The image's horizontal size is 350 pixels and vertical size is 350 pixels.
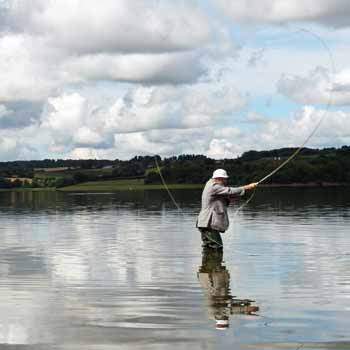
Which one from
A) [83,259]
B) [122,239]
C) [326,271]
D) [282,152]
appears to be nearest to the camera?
[326,271]

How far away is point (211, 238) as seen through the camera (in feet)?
54.9

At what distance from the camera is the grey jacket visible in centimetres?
1659

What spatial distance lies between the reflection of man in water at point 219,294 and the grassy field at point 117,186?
8415 centimetres

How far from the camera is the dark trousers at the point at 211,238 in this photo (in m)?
16.7

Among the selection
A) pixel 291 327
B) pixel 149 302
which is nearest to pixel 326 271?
pixel 149 302

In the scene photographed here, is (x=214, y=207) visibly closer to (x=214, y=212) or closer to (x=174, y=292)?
(x=214, y=212)

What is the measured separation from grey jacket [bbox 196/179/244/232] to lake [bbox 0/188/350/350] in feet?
2.03

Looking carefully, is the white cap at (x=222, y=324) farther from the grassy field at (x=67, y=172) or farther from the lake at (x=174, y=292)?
the grassy field at (x=67, y=172)

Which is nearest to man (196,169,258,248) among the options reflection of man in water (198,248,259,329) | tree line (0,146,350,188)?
reflection of man in water (198,248,259,329)

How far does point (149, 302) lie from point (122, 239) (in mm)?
11304

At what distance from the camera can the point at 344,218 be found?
30.1 metres

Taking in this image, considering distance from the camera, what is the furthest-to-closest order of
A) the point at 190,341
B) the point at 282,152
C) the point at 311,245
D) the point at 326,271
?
1. the point at 282,152
2. the point at 311,245
3. the point at 326,271
4. the point at 190,341

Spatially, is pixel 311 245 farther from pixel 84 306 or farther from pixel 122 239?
pixel 84 306

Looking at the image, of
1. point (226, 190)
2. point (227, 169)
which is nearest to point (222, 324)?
point (226, 190)
